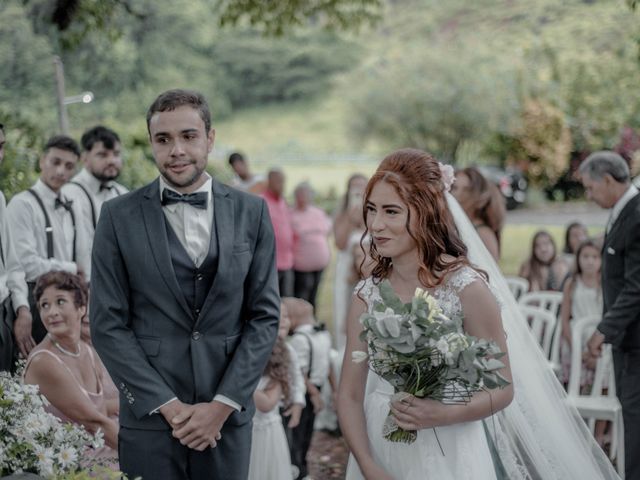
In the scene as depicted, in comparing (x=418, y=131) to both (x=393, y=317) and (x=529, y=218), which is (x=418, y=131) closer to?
(x=529, y=218)

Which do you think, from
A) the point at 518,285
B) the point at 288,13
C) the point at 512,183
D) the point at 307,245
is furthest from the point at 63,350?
the point at 512,183

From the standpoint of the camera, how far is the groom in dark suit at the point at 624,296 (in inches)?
189

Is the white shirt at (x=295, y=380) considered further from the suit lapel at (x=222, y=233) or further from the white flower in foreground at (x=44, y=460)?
the white flower in foreground at (x=44, y=460)

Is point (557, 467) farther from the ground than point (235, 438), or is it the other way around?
point (235, 438)

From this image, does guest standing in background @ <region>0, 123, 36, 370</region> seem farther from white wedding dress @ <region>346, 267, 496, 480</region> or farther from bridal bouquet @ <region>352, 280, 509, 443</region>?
bridal bouquet @ <region>352, 280, 509, 443</region>

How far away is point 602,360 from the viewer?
19.7 feet

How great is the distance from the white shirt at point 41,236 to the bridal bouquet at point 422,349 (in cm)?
282

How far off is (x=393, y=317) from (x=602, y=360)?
3795 mm

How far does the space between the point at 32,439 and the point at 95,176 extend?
10.4 ft

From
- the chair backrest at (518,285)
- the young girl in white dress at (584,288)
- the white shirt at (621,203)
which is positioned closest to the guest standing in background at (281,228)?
the chair backrest at (518,285)

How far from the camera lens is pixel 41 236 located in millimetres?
5207

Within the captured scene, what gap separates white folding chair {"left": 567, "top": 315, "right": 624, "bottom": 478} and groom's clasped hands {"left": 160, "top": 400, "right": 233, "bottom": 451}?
313 cm

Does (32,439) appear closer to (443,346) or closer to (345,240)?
(443,346)

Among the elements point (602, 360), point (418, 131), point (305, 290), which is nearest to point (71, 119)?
point (305, 290)
